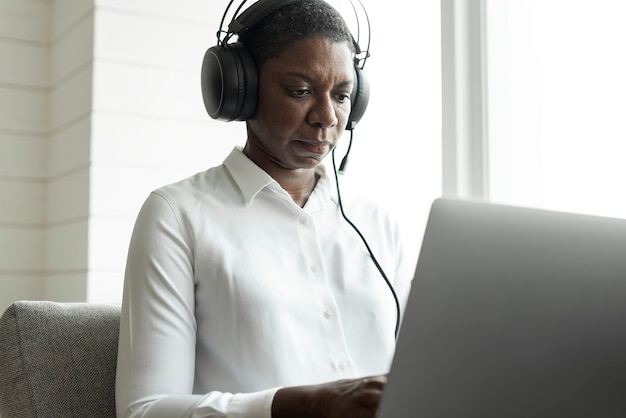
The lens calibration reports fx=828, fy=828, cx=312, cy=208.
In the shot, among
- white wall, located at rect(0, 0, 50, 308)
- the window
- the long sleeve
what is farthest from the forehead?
white wall, located at rect(0, 0, 50, 308)

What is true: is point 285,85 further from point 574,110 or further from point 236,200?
point 574,110

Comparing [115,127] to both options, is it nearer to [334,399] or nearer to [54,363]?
[54,363]

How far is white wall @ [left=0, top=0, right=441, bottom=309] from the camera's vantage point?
2.39 metres

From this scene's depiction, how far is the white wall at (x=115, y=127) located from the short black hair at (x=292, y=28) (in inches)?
42.5

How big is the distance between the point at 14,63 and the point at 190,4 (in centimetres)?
61

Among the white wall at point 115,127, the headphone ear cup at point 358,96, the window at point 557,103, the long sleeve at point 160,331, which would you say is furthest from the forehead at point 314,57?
the white wall at point 115,127

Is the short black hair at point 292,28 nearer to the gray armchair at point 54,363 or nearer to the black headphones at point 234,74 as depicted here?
the black headphones at point 234,74

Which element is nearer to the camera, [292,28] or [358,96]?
[292,28]

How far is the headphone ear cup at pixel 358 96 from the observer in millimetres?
1512

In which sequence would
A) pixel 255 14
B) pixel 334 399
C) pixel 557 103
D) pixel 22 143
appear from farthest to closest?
pixel 22 143, pixel 557 103, pixel 255 14, pixel 334 399

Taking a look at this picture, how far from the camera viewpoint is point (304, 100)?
4.48 feet

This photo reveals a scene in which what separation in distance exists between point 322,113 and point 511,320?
2.36 feet

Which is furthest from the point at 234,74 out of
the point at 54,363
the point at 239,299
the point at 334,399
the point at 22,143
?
the point at 22,143

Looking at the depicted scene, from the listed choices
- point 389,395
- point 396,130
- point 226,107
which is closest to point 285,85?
point 226,107
